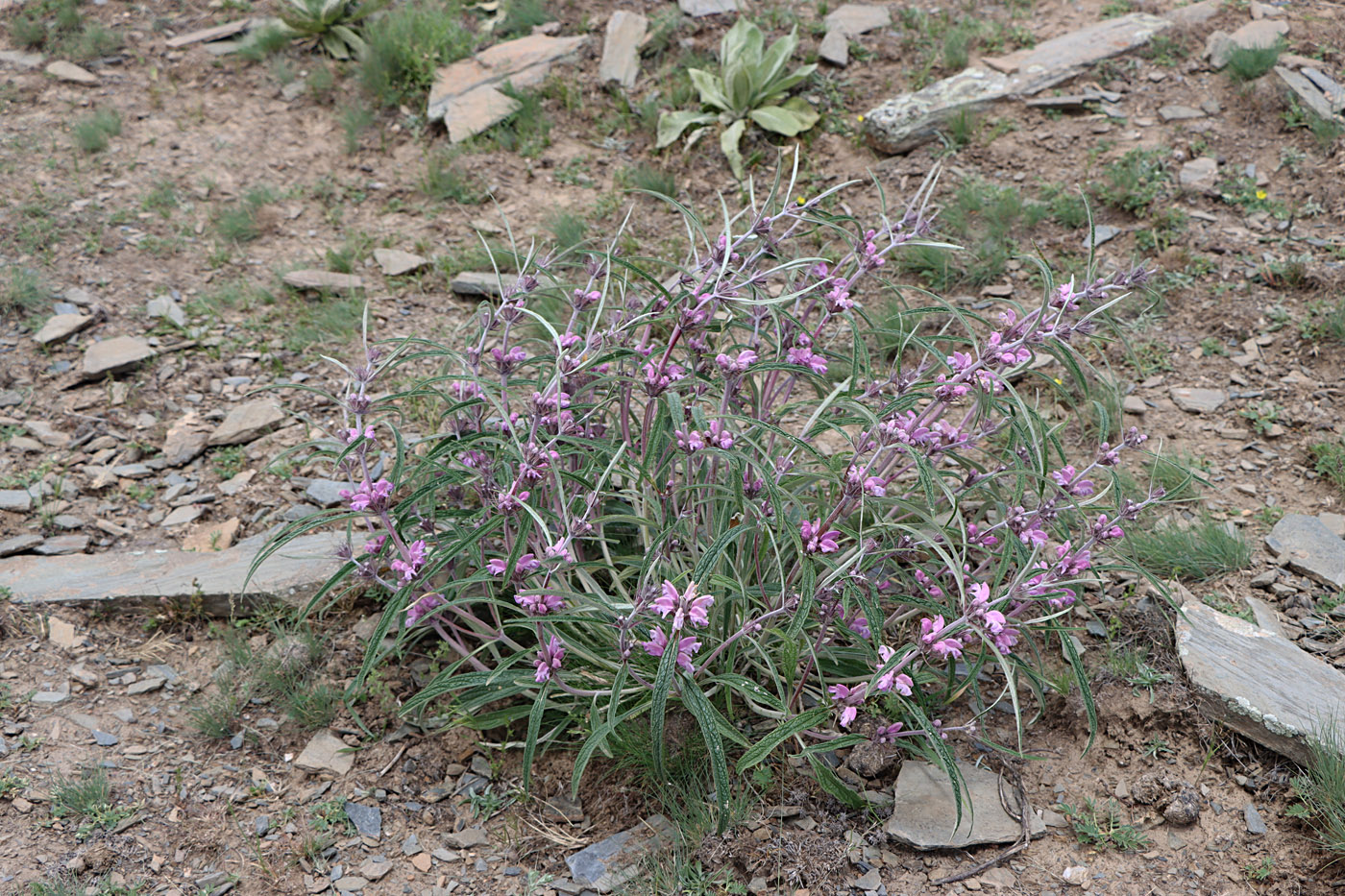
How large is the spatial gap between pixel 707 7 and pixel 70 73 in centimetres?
451

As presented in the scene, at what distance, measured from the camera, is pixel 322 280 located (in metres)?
4.80

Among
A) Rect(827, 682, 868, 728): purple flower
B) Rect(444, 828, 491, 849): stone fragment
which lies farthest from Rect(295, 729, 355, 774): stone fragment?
Rect(827, 682, 868, 728): purple flower

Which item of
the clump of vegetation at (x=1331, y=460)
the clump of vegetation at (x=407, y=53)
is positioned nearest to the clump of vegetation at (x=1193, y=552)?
the clump of vegetation at (x=1331, y=460)

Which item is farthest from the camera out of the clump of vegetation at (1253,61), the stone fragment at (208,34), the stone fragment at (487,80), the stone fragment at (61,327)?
the stone fragment at (208,34)

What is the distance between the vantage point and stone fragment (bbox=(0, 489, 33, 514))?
3.57 meters

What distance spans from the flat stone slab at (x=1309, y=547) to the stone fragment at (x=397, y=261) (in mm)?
4075

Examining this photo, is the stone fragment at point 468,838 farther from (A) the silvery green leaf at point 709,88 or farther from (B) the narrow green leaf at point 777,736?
(A) the silvery green leaf at point 709,88

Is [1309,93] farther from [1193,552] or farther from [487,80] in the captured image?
[487,80]

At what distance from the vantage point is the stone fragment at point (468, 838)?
8.32 feet

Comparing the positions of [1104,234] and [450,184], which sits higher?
[450,184]

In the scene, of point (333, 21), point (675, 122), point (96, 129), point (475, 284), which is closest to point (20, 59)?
point (96, 129)

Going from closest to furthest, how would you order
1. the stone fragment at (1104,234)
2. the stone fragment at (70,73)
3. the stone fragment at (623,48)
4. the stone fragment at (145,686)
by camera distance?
1. the stone fragment at (145,686)
2. the stone fragment at (1104,234)
3. the stone fragment at (623,48)
4. the stone fragment at (70,73)

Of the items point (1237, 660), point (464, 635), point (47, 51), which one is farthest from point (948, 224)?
point (47, 51)

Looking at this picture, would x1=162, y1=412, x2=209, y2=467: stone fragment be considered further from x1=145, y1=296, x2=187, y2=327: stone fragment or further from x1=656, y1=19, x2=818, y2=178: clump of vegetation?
x1=656, y1=19, x2=818, y2=178: clump of vegetation
